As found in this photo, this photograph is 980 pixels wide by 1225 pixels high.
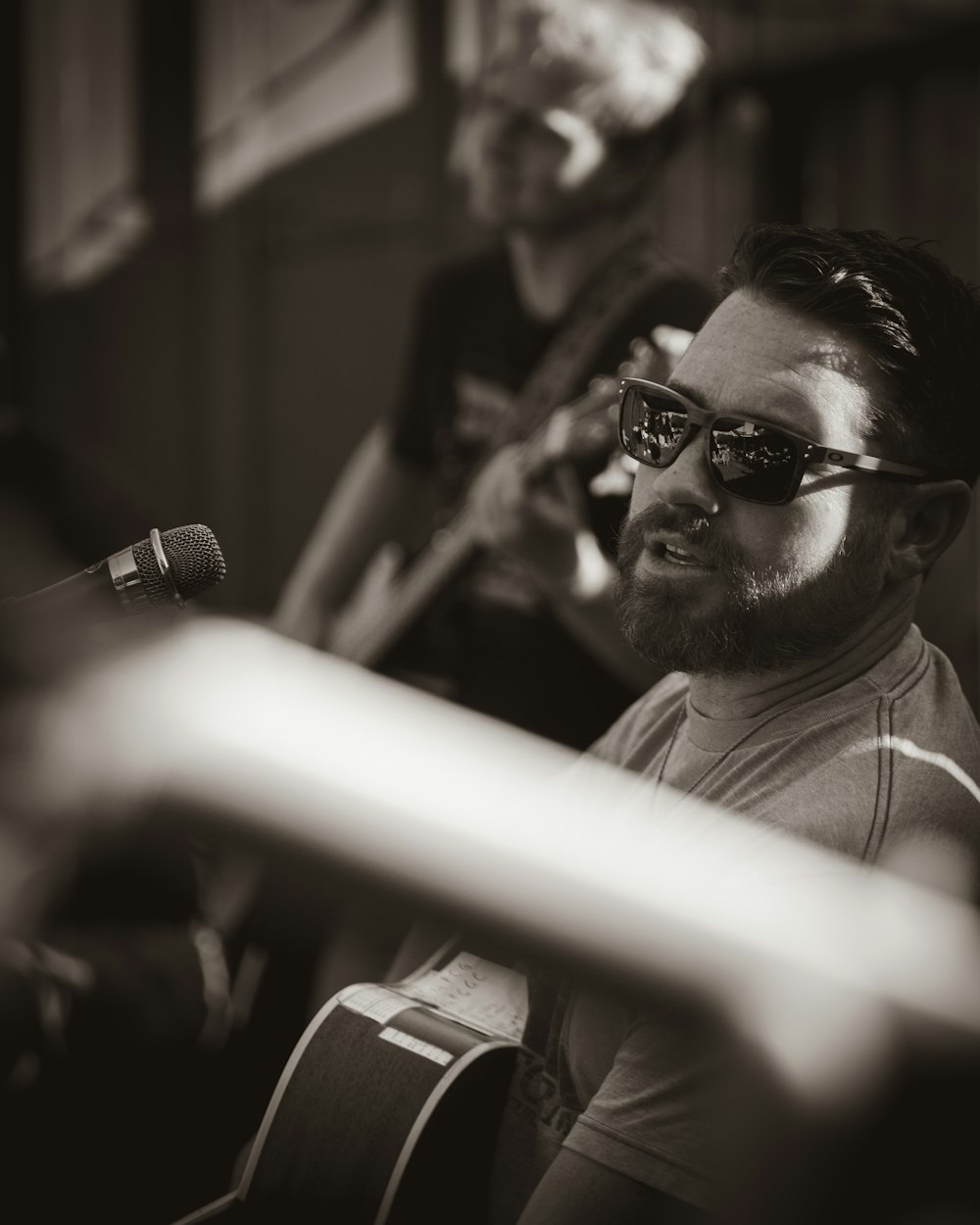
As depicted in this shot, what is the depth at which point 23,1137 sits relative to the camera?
232 centimetres

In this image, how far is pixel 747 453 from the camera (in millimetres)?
1527

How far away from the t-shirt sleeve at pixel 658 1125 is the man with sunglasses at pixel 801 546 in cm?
7

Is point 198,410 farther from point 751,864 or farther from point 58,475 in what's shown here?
point 751,864

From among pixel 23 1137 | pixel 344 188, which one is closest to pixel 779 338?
pixel 23 1137

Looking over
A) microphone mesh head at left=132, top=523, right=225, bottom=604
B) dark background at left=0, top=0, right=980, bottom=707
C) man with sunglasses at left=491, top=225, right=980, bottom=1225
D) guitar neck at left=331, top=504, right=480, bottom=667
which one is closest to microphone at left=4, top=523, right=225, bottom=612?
microphone mesh head at left=132, top=523, right=225, bottom=604

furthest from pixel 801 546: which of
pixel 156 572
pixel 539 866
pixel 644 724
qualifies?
pixel 539 866

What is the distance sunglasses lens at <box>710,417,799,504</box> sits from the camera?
4.95 feet

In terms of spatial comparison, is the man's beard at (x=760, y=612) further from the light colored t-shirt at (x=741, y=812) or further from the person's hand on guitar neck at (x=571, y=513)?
the person's hand on guitar neck at (x=571, y=513)

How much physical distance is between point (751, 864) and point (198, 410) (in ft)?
20.0

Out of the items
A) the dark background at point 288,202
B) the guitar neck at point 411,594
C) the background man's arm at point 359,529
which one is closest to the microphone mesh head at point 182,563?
the guitar neck at point 411,594

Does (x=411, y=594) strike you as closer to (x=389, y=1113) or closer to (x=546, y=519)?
(x=546, y=519)

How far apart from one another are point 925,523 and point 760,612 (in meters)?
0.22

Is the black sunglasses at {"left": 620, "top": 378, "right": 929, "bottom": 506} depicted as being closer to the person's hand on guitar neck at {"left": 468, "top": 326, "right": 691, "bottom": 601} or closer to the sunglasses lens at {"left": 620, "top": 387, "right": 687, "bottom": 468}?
the sunglasses lens at {"left": 620, "top": 387, "right": 687, "bottom": 468}

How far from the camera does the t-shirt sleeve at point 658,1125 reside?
1.26m
